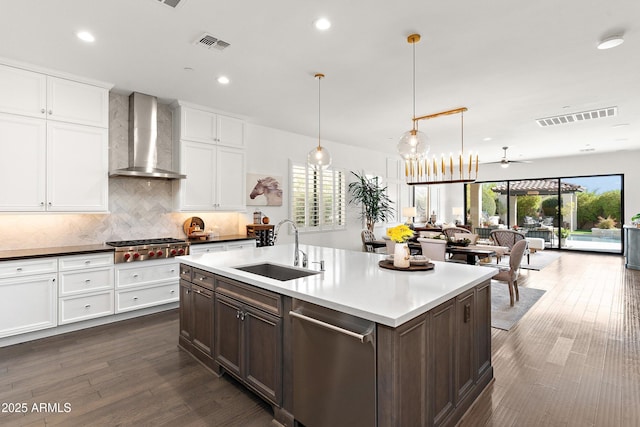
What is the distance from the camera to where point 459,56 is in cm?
329

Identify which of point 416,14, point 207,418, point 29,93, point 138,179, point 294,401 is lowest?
point 207,418

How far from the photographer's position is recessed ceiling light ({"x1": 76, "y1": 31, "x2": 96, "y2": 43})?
2873 mm

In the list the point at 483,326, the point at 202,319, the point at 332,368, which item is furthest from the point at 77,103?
the point at 483,326

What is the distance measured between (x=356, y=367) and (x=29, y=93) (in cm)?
443

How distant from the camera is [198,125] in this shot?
4906 mm

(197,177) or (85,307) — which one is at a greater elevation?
(197,177)

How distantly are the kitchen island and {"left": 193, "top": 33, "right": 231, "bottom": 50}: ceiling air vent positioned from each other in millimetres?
2065

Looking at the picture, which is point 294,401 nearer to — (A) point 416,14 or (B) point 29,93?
(A) point 416,14

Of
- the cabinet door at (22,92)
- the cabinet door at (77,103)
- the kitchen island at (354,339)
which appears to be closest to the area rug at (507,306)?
the kitchen island at (354,339)

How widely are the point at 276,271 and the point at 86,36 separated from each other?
274 cm

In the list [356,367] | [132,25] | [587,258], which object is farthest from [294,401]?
[587,258]

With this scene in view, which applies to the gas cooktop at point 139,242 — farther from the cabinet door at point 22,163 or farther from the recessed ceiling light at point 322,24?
the recessed ceiling light at point 322,24

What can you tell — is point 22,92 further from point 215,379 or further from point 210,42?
point 215,379

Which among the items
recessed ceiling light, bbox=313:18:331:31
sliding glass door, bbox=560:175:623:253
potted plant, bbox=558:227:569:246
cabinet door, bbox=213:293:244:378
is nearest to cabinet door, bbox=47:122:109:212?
cabinet door, bbox=213:293:244:378
